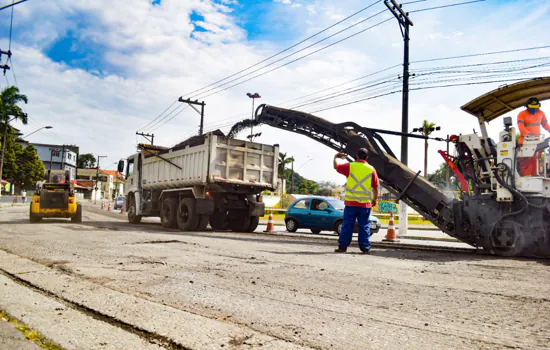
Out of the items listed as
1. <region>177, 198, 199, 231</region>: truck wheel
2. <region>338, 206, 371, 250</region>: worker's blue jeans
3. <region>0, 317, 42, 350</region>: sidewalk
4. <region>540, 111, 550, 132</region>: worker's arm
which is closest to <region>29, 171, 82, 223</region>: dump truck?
<region>177, 198, 199, 231</region>: truck wheel

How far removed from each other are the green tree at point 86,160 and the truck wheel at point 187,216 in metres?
132

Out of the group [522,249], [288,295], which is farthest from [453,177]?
[288,295]

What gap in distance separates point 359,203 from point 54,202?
1370cm

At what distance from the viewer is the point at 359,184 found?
8016 mm

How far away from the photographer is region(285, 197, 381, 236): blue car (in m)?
16.6

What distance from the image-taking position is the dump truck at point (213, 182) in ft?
45.4

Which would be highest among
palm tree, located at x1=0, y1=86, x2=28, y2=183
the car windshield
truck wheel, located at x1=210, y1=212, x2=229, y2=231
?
palm tree, located at x1=0, y1=86, x2=28, y2=183

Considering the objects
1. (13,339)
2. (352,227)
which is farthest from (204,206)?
(13,339)

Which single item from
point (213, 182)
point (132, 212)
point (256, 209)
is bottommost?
point (132, 212)

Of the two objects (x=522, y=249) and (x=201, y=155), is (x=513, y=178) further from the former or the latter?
(x=201, y=155)

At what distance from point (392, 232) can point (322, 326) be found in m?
11.3

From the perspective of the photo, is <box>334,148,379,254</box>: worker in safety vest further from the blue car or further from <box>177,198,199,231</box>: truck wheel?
the blue car

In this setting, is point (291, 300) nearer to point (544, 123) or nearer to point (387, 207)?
point (544, 123)

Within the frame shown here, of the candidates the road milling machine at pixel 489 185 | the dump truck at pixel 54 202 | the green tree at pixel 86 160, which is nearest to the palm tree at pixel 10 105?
the dump truck at pixel 54 202
